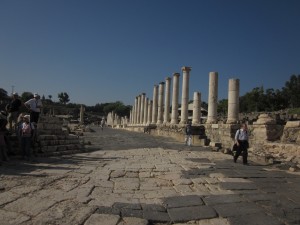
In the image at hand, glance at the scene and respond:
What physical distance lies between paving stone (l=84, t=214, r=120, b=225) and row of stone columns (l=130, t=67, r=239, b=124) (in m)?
16.1

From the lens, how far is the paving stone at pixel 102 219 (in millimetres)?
4512

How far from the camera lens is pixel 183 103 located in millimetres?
31562

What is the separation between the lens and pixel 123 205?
5418 millimetres

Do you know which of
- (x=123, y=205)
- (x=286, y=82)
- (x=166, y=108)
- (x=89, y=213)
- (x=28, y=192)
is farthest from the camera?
(x=286, y=82)

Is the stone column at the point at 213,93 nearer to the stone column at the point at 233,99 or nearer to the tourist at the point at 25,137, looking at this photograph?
the stone column at the point at 233,99

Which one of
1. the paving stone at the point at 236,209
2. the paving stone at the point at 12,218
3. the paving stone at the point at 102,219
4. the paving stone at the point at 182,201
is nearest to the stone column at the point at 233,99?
the paving stone at the point at 182,201

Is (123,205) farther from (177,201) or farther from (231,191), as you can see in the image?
(231,191)

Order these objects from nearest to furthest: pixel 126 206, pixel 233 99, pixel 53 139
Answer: pixel 126 206 → pixel 53 139 → pixel 233 99

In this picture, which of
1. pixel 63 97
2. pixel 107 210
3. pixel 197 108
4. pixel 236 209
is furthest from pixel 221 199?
pixel 63 97

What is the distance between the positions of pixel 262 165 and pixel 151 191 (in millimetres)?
5701

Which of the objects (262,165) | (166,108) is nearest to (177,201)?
(262,165)

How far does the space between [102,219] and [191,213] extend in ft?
4.67

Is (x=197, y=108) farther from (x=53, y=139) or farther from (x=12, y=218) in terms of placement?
(x=12, y=218)

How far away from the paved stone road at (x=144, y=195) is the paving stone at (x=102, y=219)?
14 mm
